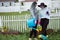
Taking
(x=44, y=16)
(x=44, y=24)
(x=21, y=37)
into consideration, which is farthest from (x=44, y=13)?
(x=21, y=37)

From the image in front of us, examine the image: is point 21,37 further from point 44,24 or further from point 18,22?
point 44,24

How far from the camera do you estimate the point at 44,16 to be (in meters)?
9.31

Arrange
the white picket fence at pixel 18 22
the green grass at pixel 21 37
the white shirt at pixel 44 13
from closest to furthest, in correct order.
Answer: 1. the white shirt at pixel 44 13
2. the green grass at pixel 21 37
3. the white picket fence at pixel 18 22

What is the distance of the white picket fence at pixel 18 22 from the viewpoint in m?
9.69

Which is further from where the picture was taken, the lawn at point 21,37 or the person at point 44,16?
the lawn at point 21,37

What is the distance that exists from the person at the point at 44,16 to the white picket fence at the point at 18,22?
256 mm

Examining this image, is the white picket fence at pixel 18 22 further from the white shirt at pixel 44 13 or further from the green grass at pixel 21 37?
the white shirt at pixel 44 13

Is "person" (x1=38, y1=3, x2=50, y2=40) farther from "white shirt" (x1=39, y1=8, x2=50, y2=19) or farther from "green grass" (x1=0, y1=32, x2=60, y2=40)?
"green grass" (x1=0, y1=32, x2=60, y2=40)

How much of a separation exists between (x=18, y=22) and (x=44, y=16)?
2.44 ft

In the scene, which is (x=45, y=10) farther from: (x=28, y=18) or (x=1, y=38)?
(x=1, y=38)

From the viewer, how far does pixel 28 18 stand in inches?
A: 376

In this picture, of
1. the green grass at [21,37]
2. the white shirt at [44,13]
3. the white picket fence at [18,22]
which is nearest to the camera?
the white shirt at [44,13]

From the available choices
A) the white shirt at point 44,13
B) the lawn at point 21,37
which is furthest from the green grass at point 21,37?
the white shirt at point 44,13

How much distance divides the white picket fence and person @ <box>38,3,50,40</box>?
26 centimetres
